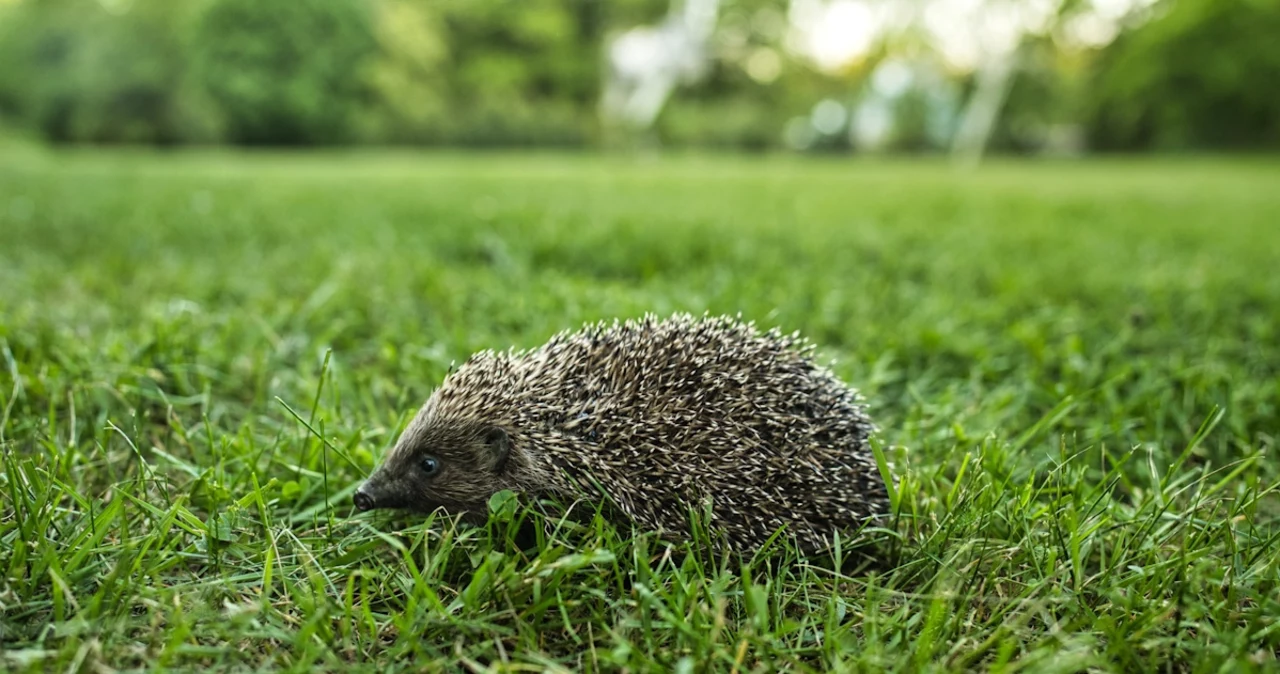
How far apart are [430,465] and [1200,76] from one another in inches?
2147

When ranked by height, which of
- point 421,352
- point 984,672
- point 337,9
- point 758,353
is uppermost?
point 337,9

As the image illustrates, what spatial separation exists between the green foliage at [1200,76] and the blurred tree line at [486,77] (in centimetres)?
10

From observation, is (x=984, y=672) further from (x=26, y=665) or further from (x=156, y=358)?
(x=156, y=358)

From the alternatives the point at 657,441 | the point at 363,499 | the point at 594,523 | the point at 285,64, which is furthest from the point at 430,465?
the point at 285,64

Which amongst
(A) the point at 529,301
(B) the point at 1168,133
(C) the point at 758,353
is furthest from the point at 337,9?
(B) the point at 1168,133

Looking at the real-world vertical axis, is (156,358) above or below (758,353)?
below

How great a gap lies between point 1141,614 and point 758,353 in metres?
1.27

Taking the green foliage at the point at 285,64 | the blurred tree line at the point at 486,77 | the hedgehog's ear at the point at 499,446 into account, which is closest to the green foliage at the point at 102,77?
the blurred tree line at the point at 486,77

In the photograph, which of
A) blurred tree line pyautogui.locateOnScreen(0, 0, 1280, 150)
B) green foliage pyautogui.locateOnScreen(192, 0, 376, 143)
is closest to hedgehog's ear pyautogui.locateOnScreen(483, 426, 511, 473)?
blurred tree line pyautogui.locateOnScreen(0, 0, 1280, 150)

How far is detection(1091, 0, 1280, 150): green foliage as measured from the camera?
4338 cm

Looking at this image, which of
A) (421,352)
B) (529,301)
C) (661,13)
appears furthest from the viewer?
(661,13)

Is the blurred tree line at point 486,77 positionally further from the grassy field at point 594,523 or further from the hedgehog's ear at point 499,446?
the hedgehog's ear at point 499,446

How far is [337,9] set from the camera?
36.6 meters

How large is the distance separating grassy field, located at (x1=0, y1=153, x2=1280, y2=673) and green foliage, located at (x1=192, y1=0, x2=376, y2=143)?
106ft
